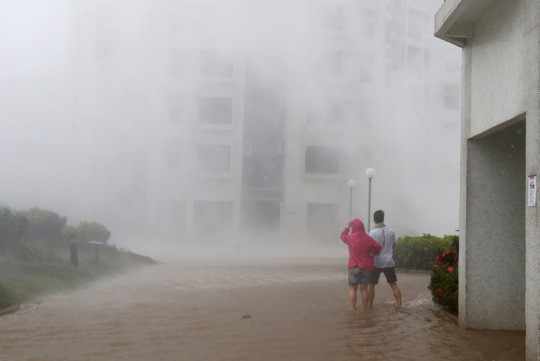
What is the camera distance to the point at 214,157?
29.7 m

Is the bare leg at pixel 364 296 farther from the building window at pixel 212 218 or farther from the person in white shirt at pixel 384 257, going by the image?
the building window at pixel 212 218

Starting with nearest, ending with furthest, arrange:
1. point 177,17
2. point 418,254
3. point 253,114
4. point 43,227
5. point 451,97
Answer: point 177,17, point 43,227, point 418,254, point 451,97, point 253,114

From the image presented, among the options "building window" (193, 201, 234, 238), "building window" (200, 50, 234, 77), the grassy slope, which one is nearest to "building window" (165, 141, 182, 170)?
"building window" (200, 50, 234, 77)

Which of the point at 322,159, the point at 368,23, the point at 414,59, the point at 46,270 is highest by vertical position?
the point at 368,23

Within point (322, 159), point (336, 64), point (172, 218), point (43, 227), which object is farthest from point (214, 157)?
point (43, 227)

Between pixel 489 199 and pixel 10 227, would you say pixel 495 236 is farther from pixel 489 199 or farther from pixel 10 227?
pixel 10 227

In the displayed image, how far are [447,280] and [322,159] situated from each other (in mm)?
22226

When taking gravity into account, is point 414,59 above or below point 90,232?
above

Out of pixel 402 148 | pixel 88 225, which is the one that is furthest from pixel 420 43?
pixel 88 225

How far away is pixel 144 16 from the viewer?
1409 cm

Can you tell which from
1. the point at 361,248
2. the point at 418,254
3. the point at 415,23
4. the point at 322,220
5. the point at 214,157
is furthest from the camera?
the point at 322,220

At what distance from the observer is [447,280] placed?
9.27 m

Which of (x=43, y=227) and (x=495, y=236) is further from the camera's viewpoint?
(x=43, y=227)

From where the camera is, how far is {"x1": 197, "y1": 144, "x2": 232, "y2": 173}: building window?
95.2ft
